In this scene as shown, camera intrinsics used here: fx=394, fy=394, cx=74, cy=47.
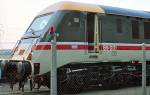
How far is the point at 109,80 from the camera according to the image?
16250 millimetres

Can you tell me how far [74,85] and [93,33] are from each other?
2367 millimetres

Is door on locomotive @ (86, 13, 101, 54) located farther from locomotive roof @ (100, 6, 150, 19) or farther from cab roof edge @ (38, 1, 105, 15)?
locomotive roof @ (100, 6, 150, 19)

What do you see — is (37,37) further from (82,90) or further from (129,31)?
(129,31)

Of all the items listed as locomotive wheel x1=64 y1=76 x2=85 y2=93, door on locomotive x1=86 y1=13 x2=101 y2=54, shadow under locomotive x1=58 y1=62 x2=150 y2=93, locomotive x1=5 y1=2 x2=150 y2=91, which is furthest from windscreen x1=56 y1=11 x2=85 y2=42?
locomotive wheel x1=64 y1=76 x2=85 y2=93

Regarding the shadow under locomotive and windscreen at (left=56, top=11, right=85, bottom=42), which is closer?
the shadow under locomotive

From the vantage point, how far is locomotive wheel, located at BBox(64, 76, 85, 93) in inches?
576

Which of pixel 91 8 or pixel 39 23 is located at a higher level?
pixel 91 8

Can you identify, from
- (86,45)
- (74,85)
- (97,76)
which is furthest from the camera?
(97,76)

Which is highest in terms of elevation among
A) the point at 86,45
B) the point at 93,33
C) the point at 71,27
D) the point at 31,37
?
the point at 71,27

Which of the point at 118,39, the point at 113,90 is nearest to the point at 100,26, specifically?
the point at 118,39

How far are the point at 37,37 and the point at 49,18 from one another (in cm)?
95

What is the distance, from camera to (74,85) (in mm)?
14828

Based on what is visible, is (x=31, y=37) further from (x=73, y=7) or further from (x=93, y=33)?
(x=93, y=33)

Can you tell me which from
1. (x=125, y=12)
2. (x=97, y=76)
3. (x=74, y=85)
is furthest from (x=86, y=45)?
(x=125, y=12)
